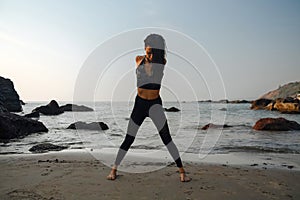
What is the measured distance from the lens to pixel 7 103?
1642 inches

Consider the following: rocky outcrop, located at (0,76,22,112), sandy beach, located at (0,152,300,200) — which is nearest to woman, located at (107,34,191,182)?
sandy beach, located at (0,152,300,200)

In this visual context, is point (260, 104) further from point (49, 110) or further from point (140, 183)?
point (140, 183)

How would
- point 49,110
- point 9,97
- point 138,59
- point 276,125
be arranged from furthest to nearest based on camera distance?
point 9,97 < point 49,110 < point 276,125 < point 138,59

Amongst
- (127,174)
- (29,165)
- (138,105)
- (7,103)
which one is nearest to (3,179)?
(29,165)

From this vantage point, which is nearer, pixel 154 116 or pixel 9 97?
pixel 154 116

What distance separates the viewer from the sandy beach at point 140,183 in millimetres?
3449

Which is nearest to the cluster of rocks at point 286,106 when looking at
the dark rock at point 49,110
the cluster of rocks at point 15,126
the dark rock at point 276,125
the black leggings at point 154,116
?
the dark rock at point 276,125

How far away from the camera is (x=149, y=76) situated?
4.19 metres

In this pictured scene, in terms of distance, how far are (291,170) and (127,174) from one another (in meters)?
3.38

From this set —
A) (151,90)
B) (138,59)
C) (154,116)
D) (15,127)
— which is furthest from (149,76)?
(15,127)

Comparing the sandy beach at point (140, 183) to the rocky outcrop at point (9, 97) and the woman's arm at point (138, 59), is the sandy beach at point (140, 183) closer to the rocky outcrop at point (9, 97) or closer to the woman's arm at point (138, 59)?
the woman's arm at point (138, 59)

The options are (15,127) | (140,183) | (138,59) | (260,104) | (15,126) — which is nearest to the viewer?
(140,183)

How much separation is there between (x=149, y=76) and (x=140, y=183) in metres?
1.75

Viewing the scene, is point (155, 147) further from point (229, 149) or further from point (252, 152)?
point (252, 152)
